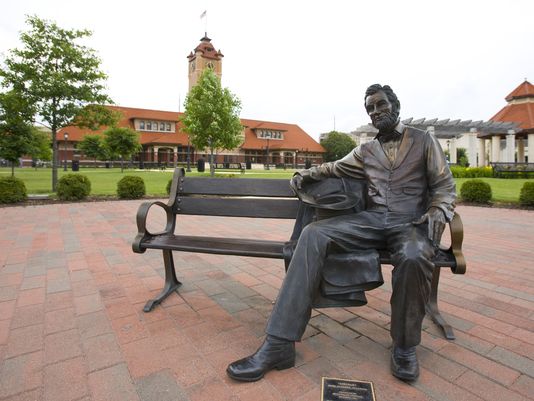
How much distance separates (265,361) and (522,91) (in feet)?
186

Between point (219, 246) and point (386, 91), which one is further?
point (219, 246)

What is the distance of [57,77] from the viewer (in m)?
13.3

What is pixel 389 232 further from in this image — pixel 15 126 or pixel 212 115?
pixel 212 115

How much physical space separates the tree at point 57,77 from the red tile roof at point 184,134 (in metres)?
31.7

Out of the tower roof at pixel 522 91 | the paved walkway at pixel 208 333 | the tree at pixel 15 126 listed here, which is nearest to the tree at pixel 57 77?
the tree at pixel 15 126

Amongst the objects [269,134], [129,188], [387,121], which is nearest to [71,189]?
[129,188]

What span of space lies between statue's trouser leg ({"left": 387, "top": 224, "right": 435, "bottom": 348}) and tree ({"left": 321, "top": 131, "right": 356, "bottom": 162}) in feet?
209

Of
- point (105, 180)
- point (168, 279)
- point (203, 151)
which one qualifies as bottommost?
point (168, 279)

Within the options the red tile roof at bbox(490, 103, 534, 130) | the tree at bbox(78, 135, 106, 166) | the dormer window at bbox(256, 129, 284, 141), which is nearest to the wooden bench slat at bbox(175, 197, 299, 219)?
the tree at bbox(78, 135, 106, 166)

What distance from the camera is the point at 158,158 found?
5109 cm

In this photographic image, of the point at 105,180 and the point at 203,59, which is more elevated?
the point at 203,59

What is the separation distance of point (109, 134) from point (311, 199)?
125ft

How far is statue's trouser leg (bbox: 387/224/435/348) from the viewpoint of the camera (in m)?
2.00

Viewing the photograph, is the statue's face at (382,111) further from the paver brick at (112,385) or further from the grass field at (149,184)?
the grass field at (149,184)
